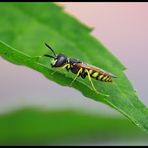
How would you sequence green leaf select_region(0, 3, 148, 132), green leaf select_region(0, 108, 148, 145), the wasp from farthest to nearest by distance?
the wasp, green leaf select_region(0, 108, 148, 145), green leaf select_region(0, 3, 148, 132)

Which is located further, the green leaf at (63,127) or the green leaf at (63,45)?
the green leaf at (63,127)

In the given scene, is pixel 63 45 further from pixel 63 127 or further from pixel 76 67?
pixel 76 67

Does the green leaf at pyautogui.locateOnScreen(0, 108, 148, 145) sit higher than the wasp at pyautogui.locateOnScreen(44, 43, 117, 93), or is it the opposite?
the wasp at pyautogui.locateOnScreen(44, 43, 117, 93)

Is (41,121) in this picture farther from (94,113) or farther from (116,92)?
(116,92)

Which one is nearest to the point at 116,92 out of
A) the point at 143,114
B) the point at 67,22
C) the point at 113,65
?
the point at 143,114

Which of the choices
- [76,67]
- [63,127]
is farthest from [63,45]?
[76,67]

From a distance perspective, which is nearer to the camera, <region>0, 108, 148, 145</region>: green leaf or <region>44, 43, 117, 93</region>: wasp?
<region>0, 108, 148, 145</region>: green leaf
